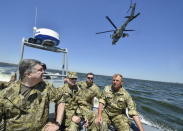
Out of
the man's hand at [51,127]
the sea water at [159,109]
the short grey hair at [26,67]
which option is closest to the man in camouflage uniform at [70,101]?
the man's hand at [51,127]

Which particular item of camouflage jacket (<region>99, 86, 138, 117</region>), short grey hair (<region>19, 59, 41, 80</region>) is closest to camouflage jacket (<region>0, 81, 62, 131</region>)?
short grey hair (<region>19, 59, 41, 80</region>)

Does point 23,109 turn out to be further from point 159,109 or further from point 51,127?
point 159,109

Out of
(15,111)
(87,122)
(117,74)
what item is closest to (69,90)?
(87,122)

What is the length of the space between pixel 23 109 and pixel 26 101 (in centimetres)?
9

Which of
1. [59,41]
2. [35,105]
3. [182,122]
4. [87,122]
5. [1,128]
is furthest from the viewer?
[182,122]

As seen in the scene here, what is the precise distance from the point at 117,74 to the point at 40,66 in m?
1.76

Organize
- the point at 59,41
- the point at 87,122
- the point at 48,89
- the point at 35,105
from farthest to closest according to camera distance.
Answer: the point at 59,41
the point at 87,122
the point at 48,89
the point at 35,105

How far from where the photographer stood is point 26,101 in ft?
6.41

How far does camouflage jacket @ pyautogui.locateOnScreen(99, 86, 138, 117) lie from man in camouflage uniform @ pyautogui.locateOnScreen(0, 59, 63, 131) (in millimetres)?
1564

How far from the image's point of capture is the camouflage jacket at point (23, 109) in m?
1.85

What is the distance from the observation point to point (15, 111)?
188cm

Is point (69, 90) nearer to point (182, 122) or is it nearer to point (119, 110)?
point (119, 110)

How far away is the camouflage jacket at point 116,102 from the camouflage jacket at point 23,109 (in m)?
1.62

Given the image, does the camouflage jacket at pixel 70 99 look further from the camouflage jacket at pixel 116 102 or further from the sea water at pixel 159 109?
the sea water at pixel 159 109
